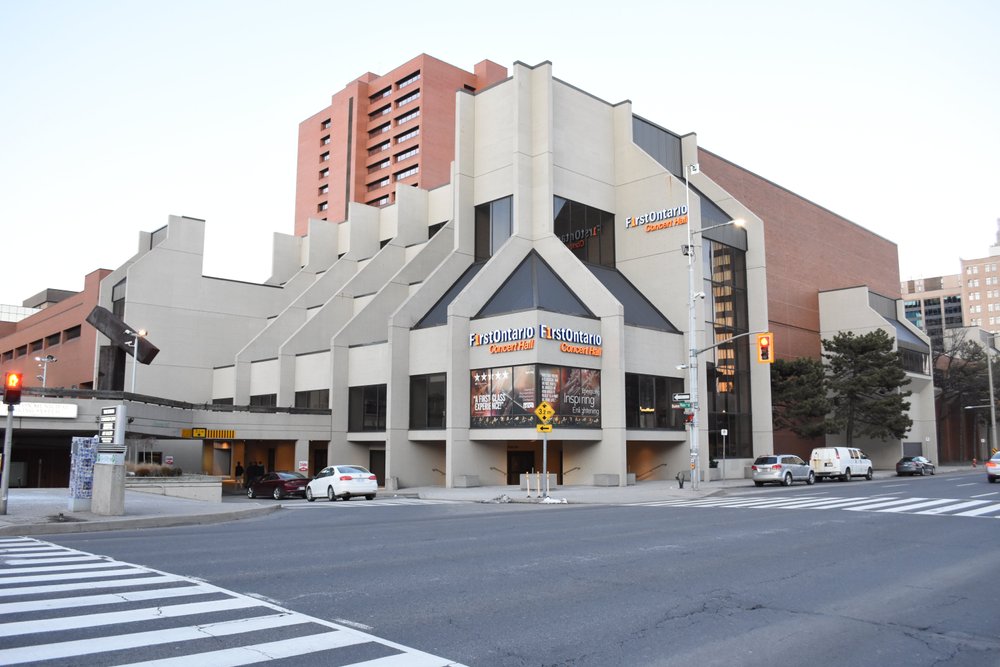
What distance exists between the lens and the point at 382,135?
91375 mm

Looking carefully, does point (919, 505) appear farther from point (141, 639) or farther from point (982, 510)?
point (141, 639)

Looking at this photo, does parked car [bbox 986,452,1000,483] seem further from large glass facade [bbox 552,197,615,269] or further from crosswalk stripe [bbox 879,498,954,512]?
large glass facade [bbox 552,197,615,269]

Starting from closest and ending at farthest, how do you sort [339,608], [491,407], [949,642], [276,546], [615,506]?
[949,642] → [339,608] → [276,546] → [615,506] → [491,407]

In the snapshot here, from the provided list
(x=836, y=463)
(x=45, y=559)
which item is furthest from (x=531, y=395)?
(x=45, y=559)

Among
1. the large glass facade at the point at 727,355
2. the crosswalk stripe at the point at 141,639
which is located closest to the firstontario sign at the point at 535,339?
the large glass facade at the point at 727,355

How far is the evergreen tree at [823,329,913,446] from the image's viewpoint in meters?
53.5

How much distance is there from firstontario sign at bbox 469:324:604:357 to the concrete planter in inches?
578

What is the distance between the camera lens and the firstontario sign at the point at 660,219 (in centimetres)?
4419

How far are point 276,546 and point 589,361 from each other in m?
26.3

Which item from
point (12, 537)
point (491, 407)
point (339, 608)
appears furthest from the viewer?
point (491, 407)

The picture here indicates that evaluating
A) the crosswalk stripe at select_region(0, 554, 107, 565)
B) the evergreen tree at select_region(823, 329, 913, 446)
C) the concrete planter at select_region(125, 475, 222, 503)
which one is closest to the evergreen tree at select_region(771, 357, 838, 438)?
the evergreen tree at select_region(823, 329, 913, 446)

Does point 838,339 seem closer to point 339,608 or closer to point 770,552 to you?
point 770,552

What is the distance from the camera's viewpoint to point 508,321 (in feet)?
124

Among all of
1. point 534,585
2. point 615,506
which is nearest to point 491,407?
point 615,506
